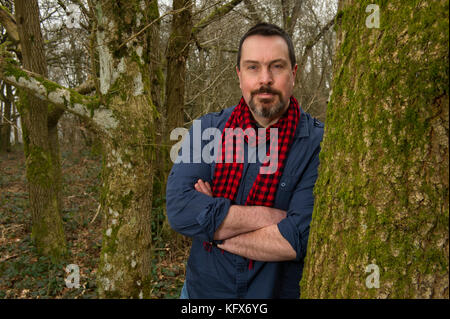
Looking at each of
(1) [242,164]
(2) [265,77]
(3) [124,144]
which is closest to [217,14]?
(3) [124,144]

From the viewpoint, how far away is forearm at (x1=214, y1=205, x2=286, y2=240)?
1.95m

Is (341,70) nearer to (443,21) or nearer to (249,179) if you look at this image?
(443,21)

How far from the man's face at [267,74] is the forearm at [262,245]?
80 cm

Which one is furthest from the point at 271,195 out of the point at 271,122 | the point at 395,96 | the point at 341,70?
the point at 395,96

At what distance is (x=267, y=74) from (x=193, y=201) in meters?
0.99

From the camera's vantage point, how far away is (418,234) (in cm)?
107

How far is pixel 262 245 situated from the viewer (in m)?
1.92

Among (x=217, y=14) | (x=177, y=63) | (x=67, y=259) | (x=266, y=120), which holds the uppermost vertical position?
(x=217, y=14)

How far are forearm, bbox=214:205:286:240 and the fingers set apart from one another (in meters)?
0.26

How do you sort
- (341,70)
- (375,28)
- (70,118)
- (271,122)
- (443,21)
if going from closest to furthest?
(443,21) → (375,28) → (341,70) → (271,122) → (70,118)

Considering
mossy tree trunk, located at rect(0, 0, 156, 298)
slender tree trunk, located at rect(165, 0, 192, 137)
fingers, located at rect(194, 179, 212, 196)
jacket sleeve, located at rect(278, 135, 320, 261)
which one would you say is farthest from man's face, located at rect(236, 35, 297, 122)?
slender tree trunk, located at rect(165, 0, 192, 137)

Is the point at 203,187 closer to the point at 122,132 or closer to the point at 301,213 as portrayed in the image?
the point at 301,213

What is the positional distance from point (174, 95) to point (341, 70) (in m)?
5.25

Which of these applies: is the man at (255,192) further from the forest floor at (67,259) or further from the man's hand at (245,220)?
the forest floor at (67,259)
